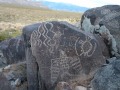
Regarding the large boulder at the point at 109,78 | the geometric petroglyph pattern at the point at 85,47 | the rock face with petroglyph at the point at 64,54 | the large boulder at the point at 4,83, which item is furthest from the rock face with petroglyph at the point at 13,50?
the large boulder at the point at 109,78

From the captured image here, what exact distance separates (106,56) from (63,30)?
2033 millimetres

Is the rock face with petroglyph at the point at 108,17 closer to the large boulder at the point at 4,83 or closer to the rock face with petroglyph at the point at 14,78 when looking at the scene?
the rock face with petroglyph at the point at 14,78

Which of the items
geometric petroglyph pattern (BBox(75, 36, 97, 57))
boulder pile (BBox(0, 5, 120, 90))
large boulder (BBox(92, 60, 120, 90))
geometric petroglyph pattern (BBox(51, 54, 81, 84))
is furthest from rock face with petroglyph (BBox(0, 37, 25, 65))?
large boulder (BBox(92, 60, 120, 90))

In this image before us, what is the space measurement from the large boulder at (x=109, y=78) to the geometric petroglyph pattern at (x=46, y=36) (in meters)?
3.60

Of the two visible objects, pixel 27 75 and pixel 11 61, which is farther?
pixel 11 61

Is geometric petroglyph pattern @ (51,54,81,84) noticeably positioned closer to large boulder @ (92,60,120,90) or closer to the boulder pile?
the boulder pile

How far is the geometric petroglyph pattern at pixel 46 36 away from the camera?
13.0m

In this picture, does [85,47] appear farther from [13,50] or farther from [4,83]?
[13,50]

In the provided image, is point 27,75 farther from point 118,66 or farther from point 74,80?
point 118,66

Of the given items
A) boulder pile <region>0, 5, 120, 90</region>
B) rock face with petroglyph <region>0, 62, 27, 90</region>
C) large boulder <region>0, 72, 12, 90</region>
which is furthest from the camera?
large boulder <region>0, 72, 12, 90</region>

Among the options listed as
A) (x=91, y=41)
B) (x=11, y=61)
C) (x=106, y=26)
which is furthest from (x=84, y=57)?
(x=11, y=61)

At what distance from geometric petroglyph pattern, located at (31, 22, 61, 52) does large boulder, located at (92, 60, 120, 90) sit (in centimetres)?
360

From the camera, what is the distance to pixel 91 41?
12.9 m

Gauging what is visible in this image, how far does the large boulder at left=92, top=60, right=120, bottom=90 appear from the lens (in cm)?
927
